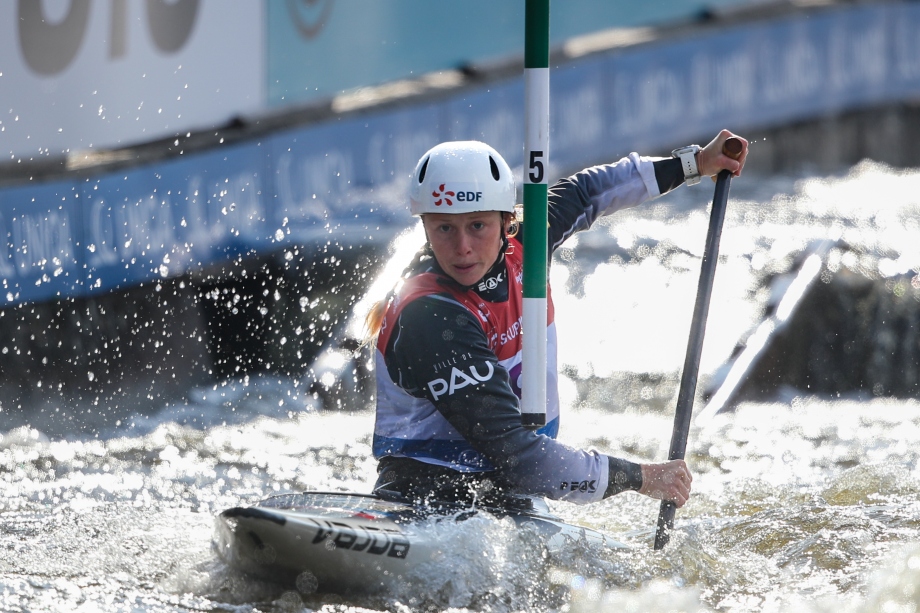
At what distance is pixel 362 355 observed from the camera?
819 cm

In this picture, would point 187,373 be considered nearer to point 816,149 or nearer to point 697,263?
point 697,263

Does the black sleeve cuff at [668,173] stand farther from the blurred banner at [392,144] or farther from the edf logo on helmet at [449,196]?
the blurred banner at [392,144]

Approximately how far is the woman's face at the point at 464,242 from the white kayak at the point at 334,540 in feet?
2.71

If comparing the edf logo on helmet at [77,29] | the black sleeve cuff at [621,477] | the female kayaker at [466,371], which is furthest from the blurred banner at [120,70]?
the black sleeve cuff at [621,477]

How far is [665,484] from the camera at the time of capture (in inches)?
163

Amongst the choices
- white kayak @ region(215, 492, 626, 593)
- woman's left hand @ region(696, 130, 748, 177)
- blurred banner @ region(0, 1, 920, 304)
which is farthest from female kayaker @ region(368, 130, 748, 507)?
blurred banner @ region(0, 1, 920, 304)

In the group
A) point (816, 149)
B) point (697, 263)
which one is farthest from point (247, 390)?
point (816, 149)

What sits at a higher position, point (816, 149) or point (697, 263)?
point (816, 149)

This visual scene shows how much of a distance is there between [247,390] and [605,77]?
4800 millimetres

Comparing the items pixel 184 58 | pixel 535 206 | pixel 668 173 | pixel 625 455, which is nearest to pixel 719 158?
pixel 668 173

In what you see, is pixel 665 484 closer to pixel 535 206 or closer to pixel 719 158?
pixel 535 206

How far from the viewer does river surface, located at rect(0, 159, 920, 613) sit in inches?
157

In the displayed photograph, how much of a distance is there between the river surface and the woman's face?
34.3 inches

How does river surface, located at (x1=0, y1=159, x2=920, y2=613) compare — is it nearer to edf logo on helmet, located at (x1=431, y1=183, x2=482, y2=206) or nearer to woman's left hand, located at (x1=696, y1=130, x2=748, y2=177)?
edf logo on helmet, located at (x1=431, y1=183, x2=482, y2=206)
